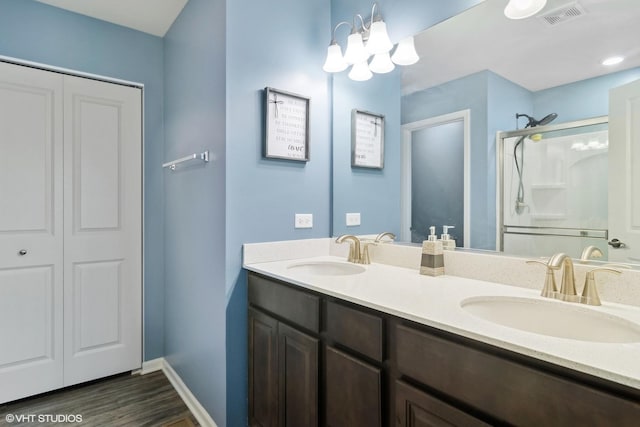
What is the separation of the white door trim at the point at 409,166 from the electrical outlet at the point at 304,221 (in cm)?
51

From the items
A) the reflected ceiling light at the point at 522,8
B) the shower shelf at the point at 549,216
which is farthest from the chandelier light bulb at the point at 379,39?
the shower shelf at the point at 549,216

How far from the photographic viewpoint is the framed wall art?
5.79 ft

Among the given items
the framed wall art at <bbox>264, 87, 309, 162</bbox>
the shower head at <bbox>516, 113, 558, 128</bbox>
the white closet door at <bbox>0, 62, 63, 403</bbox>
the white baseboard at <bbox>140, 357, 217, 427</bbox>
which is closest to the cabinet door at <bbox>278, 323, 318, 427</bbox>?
the white baseboard at <bbox>140, 357, 217, 427</bbox>

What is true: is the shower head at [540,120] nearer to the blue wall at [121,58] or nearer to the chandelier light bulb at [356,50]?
the chandelier light bulb at [356,50]

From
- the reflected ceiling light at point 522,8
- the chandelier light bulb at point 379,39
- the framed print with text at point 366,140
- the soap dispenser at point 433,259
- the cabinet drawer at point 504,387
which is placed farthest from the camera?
the framed print with text at point 366,140

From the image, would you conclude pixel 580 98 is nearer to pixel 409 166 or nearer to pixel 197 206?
pixel 409 166

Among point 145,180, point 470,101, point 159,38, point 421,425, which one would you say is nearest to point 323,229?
point 470,101

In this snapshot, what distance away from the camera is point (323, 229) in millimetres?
2025

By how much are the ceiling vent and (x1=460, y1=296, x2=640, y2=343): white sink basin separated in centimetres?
97

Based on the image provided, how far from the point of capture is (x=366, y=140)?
1994mm

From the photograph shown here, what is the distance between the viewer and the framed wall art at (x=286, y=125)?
5.79 feet

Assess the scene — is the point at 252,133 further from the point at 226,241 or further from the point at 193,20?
the point at 193,20

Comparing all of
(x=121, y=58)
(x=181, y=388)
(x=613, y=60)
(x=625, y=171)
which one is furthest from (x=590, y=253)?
(x=121, y=58)

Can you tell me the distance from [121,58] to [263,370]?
2313 mm
